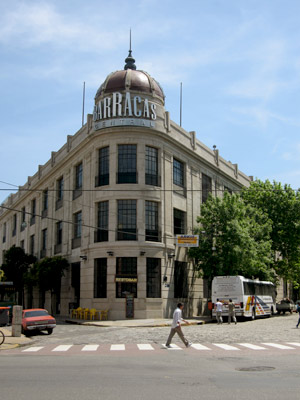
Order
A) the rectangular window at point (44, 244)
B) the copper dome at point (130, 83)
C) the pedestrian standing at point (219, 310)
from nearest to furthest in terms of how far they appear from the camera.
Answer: the pedestrian standing at point (219, 310)
the copper dome at point (130, 83)
the rectangular window at point (44, 244)

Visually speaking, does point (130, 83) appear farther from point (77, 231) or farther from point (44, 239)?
point (44, 239)

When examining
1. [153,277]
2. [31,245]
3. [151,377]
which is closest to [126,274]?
[153,277]

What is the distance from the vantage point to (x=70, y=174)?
43406 millimetres

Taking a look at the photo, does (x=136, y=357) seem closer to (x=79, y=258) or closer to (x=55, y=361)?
(x=55, y=361)

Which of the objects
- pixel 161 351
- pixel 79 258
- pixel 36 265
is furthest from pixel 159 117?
pixel 161 351

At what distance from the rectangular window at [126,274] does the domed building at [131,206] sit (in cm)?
7

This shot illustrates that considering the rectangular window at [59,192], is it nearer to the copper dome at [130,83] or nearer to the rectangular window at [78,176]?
the rectangular window at [78,176]

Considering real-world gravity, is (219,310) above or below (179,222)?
below

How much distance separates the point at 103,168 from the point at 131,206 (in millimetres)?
4309

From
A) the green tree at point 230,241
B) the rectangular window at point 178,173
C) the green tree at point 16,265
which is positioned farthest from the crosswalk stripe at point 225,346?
the green tree at point 16,265

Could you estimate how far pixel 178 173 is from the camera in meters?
40.4

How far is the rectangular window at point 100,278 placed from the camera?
34781mm

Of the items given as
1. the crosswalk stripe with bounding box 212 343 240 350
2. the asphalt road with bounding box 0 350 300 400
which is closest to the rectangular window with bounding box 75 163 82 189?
the crosswalk stripe with bounding box 212 343 240 350

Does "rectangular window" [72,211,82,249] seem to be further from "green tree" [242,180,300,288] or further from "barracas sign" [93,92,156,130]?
"green tree" [242,180,300,288]
